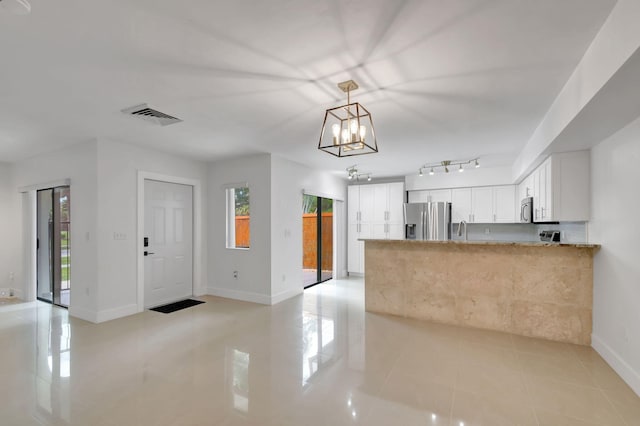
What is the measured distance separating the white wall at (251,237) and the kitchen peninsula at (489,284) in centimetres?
170

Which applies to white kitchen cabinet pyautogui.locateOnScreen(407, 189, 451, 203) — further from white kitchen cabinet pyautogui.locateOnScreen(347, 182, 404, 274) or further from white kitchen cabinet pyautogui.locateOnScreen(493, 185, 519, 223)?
white kitchen cabinet pyautogui.locateOnScreen(493, 185, 519, 223)

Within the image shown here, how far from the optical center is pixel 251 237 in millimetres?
5094

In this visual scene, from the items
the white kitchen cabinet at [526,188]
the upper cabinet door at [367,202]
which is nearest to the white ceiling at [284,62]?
the white kitchen cabinet at [526,188]

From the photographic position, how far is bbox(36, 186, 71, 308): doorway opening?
5.03 m

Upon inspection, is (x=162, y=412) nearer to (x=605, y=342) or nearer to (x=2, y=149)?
(x=605, y=342)

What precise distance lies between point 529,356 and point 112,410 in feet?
12.0

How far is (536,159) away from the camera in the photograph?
154 inches

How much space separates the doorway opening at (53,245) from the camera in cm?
503

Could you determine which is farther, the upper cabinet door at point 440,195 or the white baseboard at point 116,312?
the upper cabinet door at point 440,195

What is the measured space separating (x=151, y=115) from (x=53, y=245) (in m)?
3.73

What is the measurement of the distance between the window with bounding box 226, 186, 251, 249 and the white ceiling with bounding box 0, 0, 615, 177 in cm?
167

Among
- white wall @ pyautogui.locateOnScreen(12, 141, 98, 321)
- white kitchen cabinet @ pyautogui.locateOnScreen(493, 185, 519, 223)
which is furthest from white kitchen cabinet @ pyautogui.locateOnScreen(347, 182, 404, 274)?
white wall @ pyautogui.locateOnScreen(12, 141, 98, 321)

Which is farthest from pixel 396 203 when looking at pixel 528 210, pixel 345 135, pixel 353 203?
pixel 345 135

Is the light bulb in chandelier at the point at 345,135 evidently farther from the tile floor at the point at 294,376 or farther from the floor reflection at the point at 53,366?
the floor reflection at the point at 53,366
